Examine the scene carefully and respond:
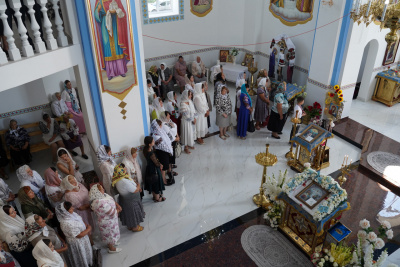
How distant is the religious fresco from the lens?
5398 millimetres

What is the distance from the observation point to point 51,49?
5.26 meters

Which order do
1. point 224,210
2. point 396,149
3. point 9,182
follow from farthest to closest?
point 396,149 < point 9,182 < point 224,210

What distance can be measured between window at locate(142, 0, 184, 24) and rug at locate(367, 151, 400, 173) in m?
7.16

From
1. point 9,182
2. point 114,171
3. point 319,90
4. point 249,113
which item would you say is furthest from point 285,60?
point 9,182

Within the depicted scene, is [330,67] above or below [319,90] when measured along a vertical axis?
above

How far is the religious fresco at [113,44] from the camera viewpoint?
5.40m

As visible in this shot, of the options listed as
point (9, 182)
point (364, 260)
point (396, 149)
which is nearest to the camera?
point (364, 260)

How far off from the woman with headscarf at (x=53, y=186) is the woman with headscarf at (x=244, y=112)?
4.69m

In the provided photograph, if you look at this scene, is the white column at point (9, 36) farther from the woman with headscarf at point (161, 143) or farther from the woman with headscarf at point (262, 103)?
the woman with headscarf at point (262, 103)

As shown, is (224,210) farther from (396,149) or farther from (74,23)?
(396,149)

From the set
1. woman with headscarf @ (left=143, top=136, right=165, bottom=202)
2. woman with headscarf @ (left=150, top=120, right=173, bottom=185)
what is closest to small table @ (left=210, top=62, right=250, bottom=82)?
woman with headscarf @ (left=150, top=120, right=173, bottom=185)

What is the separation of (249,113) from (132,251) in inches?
178

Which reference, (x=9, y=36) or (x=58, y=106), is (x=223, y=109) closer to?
(x=58, y=106)

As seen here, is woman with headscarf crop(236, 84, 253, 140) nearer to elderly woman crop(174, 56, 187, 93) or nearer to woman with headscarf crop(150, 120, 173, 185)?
woman with headscarf crop(150, 120, 173, 185)
